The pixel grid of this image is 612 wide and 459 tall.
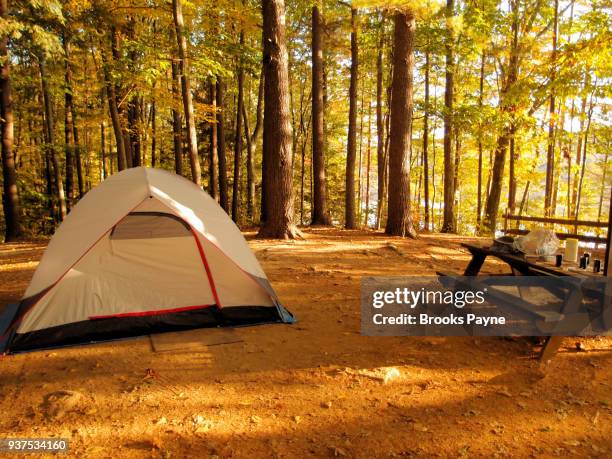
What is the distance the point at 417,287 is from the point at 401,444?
128 inches

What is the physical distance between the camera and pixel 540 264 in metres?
4.05

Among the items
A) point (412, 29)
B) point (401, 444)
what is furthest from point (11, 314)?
point (412, 29)

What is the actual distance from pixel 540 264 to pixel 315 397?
266 centimetres

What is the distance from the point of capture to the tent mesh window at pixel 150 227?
469cm

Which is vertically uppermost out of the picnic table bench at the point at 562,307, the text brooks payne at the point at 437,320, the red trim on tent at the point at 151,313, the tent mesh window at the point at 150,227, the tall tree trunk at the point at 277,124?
the tall tree trunk at the point at 277,124

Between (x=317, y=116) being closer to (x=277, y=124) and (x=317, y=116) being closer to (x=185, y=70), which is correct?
(x=277, y=124)

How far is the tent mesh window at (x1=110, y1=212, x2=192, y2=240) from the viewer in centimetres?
469

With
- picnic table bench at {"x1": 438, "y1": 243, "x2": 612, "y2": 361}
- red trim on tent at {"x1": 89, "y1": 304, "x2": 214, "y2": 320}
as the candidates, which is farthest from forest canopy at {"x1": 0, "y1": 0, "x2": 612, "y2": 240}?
picnic table bench at {"x1": 438, "y1": 243, "x2": 612, "y2": 361}

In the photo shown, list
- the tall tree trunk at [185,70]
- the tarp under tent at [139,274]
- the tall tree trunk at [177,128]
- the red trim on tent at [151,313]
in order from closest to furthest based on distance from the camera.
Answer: the tarp under tent at [139,274] → the red trim on tent at [151,313] → the tall tree trunk at [185,70] → the tall tree trunk at [177,128]

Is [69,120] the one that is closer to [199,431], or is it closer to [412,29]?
[412,29]

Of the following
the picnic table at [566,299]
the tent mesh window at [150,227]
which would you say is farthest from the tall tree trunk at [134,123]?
the picnic table at [566,299]

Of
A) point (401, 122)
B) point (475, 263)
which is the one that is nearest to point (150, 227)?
point (475, 263)

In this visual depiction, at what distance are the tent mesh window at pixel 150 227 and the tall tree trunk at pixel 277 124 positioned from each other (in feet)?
12.6

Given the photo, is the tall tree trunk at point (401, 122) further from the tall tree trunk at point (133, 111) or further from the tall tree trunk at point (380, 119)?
the tall tree trunk at point (133, 111)
